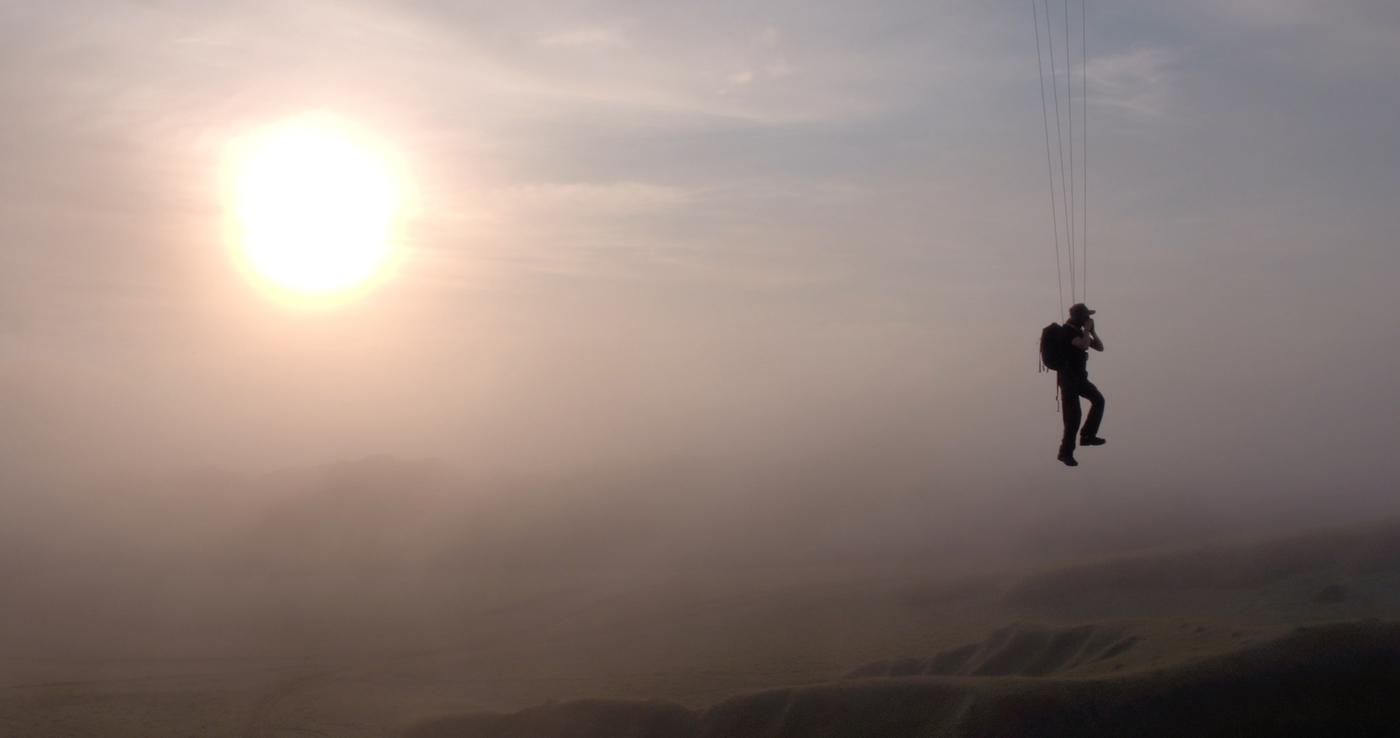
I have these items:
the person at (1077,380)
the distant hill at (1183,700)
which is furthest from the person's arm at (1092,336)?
the distant hill at (1183,700)

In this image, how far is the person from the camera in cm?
1747

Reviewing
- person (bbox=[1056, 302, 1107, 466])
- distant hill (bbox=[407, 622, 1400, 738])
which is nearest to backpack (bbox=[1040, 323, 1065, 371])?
person (bbox=[1056, 302, 1107, 466])

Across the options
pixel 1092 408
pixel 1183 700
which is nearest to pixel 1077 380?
pixel 1092 408

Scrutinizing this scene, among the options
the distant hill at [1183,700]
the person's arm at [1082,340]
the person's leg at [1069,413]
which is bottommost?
the distant hill at [1183,700]

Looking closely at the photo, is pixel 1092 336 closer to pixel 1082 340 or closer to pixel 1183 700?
pixel 1082 340

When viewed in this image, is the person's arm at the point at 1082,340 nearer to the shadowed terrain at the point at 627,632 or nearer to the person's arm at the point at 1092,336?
the person's arm at the point at 1092,336

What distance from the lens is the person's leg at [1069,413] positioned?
58.7 feet

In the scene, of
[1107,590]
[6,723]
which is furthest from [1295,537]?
[6,723]

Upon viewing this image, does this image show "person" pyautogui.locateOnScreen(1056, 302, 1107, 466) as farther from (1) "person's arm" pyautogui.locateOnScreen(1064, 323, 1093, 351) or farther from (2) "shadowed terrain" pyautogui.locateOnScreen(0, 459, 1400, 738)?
(2) "shadowed terrain" pyautogui.locateOnScreen(0, 459, 1400, 738)

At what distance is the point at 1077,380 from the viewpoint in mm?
17797

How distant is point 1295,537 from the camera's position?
66250mm

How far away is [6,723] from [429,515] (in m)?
69.9

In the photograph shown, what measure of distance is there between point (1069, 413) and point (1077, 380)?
0.60 metres

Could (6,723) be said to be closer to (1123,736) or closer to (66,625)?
(66,625)
